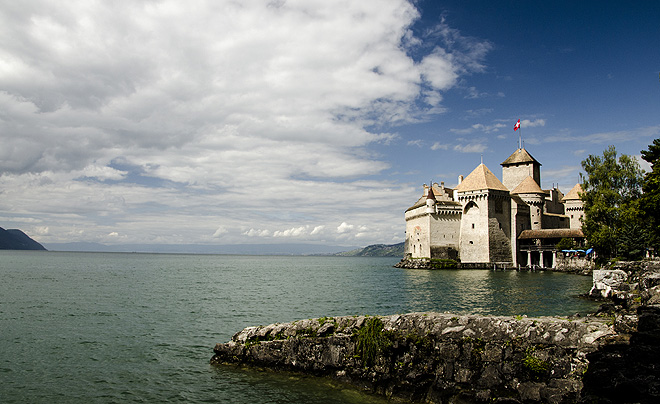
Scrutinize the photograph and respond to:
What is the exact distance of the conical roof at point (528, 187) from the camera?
7511 cm

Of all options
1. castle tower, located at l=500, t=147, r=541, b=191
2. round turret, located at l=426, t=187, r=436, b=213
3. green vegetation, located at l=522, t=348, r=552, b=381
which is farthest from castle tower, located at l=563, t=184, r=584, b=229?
green vegetation, located at l=522, t=348, r=552, b=381

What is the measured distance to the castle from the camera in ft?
230

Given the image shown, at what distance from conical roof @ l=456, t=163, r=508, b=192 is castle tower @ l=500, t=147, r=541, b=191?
11276 millimetres

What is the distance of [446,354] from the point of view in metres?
10.3

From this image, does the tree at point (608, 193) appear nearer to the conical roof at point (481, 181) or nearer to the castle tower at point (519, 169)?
the conical roof at point (481, 181)

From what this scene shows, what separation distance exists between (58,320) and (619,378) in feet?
79.4

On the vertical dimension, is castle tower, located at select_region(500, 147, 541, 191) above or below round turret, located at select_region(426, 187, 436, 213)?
above

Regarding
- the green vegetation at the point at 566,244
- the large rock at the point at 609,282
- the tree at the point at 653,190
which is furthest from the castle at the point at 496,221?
the large rock at the point at 609,282

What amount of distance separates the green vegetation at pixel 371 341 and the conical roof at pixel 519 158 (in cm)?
8036

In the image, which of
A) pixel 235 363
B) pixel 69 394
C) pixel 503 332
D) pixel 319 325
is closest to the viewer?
pixel 503 332

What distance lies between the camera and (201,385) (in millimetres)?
11672

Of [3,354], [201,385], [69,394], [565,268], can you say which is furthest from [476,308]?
[565,268]

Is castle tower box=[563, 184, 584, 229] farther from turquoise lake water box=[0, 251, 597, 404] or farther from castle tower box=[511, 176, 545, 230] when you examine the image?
turquoise lake water box=[0, 251, 597, 404]

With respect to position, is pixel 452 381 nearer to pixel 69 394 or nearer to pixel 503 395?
pixel 503 395
